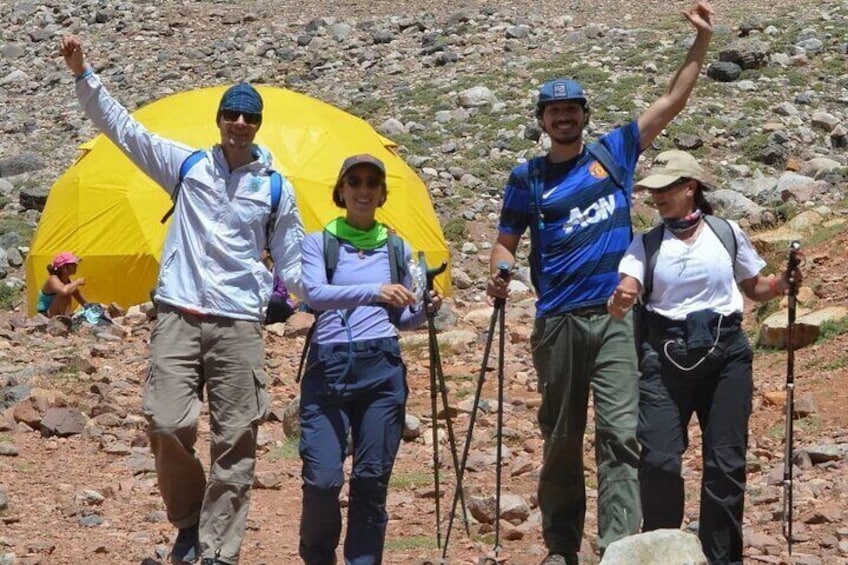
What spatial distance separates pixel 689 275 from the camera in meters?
5.89

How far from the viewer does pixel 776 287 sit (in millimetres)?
6000

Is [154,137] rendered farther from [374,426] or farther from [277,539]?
[277,539]

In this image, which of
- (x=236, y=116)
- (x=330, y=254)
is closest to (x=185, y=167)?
(x=236, y=116)

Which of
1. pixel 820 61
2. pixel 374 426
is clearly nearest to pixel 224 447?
pixel 374 426

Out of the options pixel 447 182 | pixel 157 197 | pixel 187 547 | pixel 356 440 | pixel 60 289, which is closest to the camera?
pixel 356 440

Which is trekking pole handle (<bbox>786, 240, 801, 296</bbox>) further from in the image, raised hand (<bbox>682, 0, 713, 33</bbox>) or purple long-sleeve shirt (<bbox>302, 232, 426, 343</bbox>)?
purple long-sleeve shirt (<bbox>302, 232, 426, 343</bbox>)

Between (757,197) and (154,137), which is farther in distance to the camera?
(757,197)

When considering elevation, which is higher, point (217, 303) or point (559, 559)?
point (217, 303)

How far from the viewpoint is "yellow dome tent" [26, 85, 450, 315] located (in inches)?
588

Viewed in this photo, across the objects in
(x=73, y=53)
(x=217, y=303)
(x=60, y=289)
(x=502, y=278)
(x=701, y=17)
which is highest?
(x=701, y=17)

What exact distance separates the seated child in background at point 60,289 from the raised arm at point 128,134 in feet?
26.4

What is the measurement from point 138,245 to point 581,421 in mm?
9171

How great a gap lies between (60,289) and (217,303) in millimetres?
8461

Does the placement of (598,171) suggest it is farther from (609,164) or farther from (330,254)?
(330,254)
